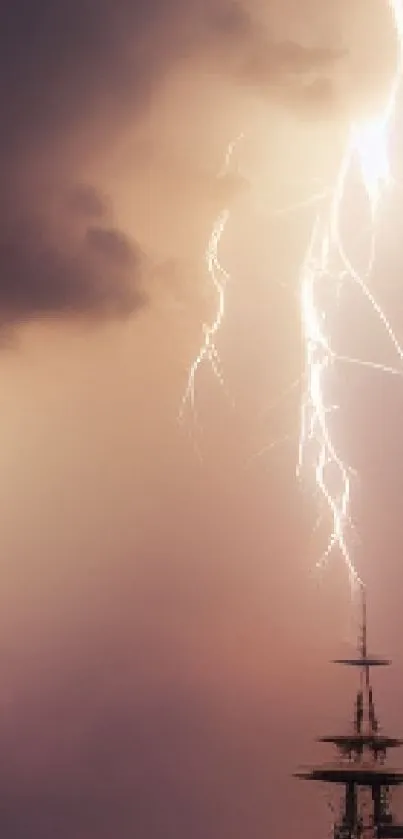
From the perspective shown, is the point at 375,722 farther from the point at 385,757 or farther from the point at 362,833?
the point at 362,833

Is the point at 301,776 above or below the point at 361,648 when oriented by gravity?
below

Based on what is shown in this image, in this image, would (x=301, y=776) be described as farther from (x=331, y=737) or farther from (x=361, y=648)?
(x=361, y=648)

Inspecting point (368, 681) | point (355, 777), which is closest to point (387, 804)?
point (355, 777)

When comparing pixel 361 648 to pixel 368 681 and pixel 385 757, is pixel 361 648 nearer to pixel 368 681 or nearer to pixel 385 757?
pixel 368 681

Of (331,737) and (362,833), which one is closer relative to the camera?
(362,833)

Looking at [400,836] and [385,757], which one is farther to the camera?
[385,757]

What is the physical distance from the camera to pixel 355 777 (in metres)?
49.2

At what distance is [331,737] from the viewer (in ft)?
169

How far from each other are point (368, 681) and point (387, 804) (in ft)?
18.8

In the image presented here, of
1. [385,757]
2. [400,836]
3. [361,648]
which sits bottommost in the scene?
[400,836]

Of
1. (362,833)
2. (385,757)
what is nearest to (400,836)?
(362,833)

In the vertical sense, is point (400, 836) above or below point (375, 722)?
below

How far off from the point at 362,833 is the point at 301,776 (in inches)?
200

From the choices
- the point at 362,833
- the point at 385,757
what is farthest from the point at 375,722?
the point at 362,833
